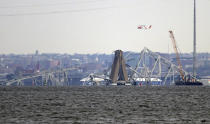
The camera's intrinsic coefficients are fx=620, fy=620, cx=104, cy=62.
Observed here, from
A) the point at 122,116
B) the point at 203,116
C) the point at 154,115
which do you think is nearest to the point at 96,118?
the point at 122,116

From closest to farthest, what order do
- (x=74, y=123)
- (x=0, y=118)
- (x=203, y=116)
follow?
(x=74, y=123)
(x=0, y=118)
(x=203, y=116)

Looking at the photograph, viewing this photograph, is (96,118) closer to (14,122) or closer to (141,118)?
(141,118)

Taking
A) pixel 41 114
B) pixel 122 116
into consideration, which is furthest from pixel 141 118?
pixel 41 114

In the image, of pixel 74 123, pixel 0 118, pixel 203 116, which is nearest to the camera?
pixel 74 123

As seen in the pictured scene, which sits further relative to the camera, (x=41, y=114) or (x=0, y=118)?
(x=41, y=114)

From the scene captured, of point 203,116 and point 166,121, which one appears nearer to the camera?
point 166,121

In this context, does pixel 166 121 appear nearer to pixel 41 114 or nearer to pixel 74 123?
pixel 74 123

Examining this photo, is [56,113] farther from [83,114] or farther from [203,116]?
[203,116]
